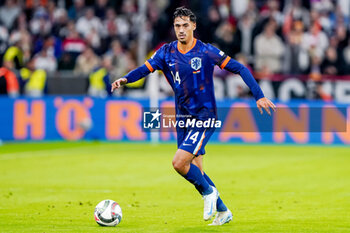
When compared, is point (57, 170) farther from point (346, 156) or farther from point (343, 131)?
point (343, 131)

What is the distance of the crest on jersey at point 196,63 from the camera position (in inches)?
352

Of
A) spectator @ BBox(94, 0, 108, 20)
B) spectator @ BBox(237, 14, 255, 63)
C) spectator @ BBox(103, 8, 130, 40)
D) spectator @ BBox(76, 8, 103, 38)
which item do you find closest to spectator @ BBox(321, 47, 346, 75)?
spectator @ BBox(237, 14, 255, 63)

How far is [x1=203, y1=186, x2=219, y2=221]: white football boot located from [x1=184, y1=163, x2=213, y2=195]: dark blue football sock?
0.06m

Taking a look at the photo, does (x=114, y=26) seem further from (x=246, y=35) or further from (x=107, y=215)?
(x=107, y=215)

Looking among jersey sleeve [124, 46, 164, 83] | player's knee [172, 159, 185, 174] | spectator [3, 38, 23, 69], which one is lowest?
player's knee [172, 159, 185, 174]

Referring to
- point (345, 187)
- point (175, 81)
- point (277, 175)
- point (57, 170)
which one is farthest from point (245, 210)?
point (57, 170)

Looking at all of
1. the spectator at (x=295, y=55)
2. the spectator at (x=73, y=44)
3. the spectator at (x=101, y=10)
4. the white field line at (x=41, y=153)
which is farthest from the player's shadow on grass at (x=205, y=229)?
the spectator at (x=101, y=10)

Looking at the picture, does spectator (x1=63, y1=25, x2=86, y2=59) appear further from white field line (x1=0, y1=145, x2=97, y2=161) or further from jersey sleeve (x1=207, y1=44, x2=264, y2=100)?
jersey sleeve (x1=207, y1=44, x2=264, y2=100)

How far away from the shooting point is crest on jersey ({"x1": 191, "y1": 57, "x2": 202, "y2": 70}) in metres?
8.95

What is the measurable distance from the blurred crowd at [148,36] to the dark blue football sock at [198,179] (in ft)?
42.3

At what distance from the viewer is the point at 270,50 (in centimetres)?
2334

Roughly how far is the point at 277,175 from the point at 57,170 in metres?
4.40

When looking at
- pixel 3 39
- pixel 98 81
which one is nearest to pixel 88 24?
pixel 3 39

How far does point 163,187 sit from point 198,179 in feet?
13.8
